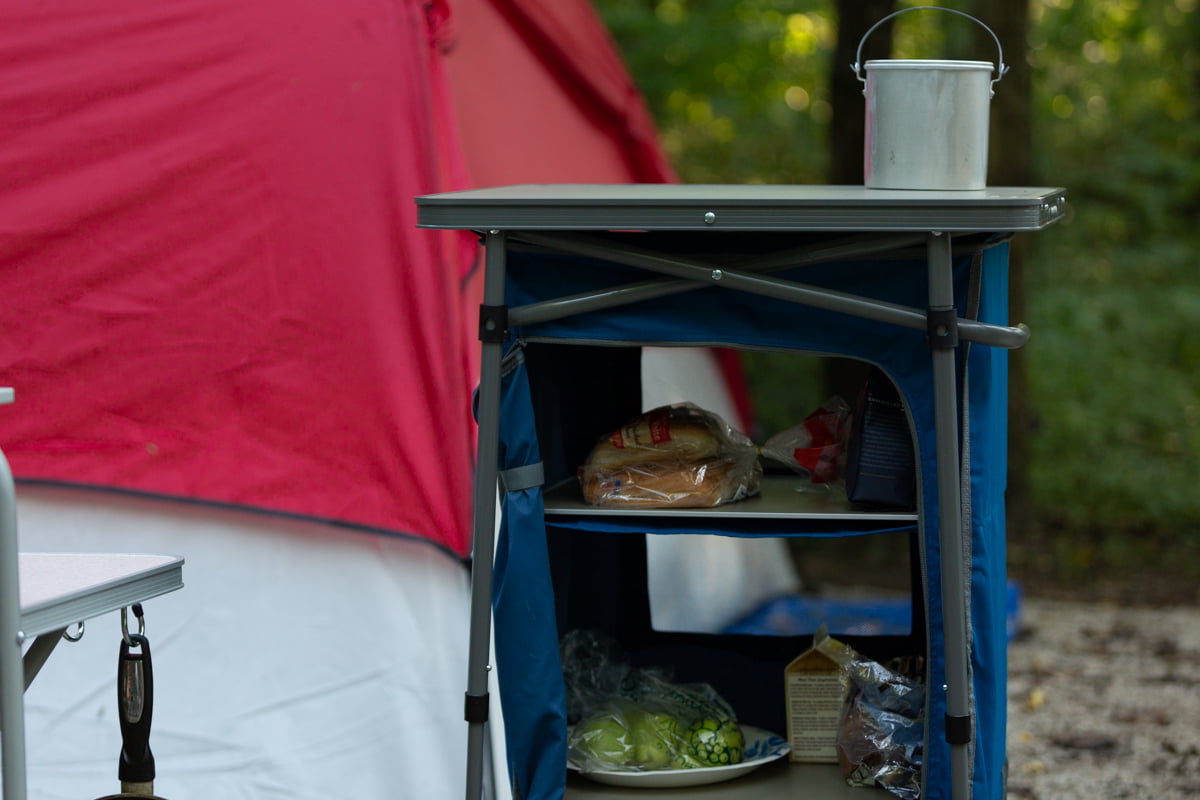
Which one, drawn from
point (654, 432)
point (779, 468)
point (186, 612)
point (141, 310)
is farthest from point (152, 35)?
point (779, 468)

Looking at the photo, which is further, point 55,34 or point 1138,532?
point 1138,532

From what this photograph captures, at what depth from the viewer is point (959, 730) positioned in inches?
72.9

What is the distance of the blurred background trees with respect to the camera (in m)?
5.11

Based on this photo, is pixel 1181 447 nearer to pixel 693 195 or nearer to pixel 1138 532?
pixel 1138 532

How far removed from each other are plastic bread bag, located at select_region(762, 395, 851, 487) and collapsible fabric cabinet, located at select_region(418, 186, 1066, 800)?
0.69ft

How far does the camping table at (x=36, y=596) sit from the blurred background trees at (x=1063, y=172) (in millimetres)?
3730

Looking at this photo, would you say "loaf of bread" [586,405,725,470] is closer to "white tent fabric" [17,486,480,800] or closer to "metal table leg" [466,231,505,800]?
"metal table leg" [466,231,505,800]

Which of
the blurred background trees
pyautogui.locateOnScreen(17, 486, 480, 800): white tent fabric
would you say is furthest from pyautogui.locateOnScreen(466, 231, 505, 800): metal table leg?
the blurred background trees

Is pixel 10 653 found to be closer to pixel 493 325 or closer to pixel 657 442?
pixel 493 325

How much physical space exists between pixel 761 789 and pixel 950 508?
26.6 inches

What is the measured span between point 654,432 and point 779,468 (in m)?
0.41

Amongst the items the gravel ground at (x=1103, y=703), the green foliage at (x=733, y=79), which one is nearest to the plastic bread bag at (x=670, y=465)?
the gravel ground at (x=1103, y=703)

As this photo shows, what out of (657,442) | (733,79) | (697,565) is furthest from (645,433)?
(733,79)

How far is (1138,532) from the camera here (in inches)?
217
